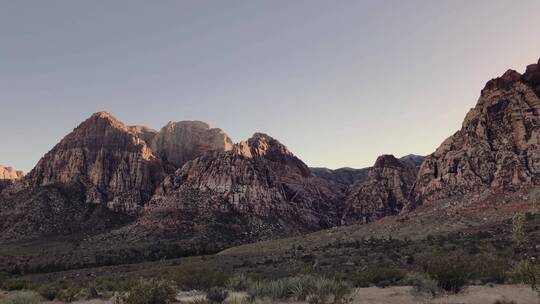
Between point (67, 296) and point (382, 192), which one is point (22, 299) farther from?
point (382, 192)

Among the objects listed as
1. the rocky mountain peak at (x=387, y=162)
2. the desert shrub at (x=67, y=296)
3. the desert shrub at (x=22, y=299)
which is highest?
the rocky mountain peak at (x=387, y=162)

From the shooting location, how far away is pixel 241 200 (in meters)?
99.3

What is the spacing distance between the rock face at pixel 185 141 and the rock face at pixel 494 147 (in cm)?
7799

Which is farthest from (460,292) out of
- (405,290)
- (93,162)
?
(93,162)

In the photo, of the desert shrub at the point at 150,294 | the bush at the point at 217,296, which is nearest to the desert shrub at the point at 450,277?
the bush at the point at 217,296

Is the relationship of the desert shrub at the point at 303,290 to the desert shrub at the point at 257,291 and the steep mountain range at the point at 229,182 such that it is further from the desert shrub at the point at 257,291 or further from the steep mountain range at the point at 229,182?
the steep mountain range at the point at 229,182

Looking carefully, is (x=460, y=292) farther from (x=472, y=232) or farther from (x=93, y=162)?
(x=93, y=162)

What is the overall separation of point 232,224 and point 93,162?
181 feet

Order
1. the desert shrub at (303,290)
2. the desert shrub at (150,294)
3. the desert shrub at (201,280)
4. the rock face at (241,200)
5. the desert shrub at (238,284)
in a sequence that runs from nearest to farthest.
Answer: the desert shrub at (150,294) < the desert shrub at (303,290) < the desert shrub at (238,284) < the desert shrub at (201,280) < the rock face at (241,200)

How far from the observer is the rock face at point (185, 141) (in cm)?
13912

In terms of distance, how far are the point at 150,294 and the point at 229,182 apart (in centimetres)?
8538

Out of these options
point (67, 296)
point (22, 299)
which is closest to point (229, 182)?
point (67, 296)

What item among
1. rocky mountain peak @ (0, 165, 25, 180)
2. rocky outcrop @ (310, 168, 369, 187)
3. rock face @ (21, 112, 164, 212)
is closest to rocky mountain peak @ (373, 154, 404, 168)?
rocky outcrop @ (310, 168, 369, 187)

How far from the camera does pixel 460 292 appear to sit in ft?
67.6
